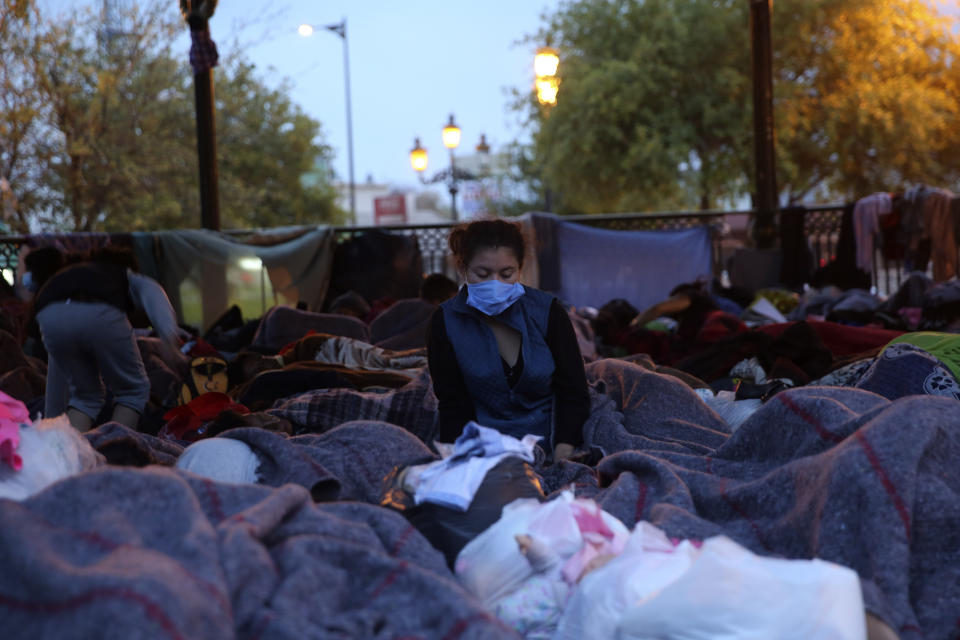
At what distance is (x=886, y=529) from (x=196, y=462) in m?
2.07

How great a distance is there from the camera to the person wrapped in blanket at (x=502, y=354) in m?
3.76

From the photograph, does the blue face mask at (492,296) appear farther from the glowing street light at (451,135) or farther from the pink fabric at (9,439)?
the glowing street light at (451,135)

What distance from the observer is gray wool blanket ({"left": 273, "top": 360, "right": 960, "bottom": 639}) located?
2.39 m

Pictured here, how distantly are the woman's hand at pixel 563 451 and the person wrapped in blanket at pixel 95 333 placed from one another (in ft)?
10.1

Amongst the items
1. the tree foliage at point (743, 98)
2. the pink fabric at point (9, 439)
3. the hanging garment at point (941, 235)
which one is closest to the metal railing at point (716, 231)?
the hanging garment at point (941, 235)


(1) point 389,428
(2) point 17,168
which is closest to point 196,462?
(1) point 389,428

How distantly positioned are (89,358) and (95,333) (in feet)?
0.76

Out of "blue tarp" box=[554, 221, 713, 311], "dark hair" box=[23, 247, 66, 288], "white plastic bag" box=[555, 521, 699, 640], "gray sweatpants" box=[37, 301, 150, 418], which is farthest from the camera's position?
"blue tarp" box=[554, 221, 713, 311]

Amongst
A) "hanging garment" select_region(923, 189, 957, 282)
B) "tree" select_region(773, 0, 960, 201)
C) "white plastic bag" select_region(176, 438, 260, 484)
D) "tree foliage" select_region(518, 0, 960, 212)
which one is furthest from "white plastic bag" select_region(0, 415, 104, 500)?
"tree" select_region(773, 0, 960, 201)

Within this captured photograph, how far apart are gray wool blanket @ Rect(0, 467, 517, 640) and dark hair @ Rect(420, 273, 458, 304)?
5767 millimetres

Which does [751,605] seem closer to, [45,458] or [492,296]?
[492,296]

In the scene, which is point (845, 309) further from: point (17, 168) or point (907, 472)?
point (17, 168)

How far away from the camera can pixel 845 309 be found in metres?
7.76

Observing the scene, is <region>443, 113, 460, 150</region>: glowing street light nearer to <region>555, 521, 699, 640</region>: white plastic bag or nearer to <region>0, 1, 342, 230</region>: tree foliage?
<region>0, 1, 342, 230</region>: tree foliage
